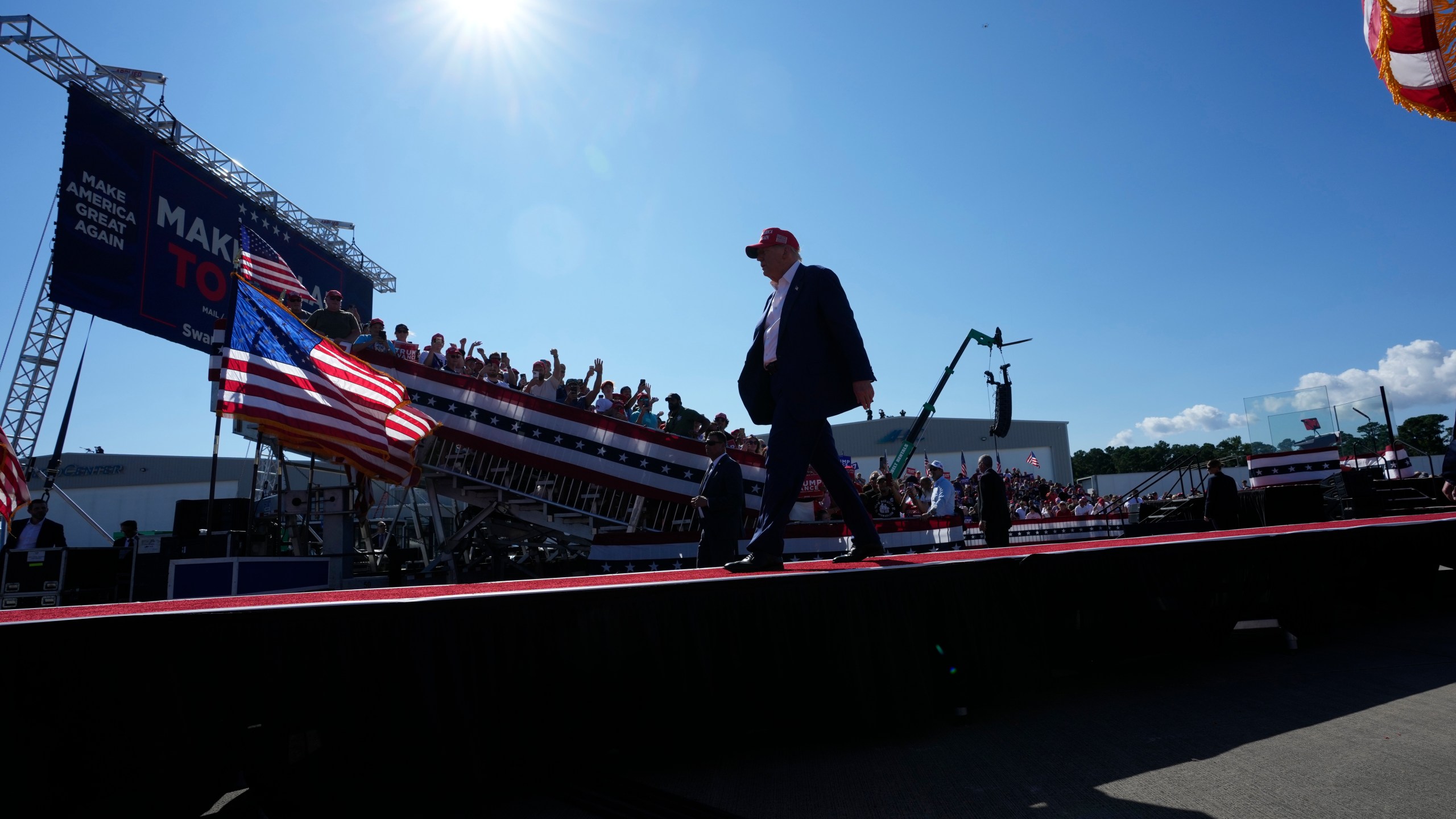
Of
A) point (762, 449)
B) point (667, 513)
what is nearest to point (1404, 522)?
point (667, 513)

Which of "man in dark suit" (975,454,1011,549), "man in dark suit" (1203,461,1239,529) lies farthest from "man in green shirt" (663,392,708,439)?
"man in dark suit" (1203,461,1239,529)

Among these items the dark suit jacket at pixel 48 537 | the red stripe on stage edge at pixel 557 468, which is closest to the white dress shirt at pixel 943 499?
the red stripe on stage edge at pixel 557 468

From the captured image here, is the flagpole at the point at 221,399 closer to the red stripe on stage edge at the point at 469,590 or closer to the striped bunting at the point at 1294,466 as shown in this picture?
the red stripe on stage edge at the point at 469,590

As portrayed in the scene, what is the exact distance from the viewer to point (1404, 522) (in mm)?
5051

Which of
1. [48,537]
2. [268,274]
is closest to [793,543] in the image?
[268,274]

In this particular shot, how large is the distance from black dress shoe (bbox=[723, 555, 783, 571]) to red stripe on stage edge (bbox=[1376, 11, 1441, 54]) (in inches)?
340

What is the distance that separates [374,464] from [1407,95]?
1181cm

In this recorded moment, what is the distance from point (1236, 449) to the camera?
1919 inches

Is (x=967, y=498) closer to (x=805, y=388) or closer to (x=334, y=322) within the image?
(x=334, y=322)

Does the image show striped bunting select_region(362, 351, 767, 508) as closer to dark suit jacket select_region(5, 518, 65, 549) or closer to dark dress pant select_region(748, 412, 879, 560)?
dark suit jacket select_region(5, 518, 65, 549)

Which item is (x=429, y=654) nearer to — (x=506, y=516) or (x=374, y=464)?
(x=374, y=464)

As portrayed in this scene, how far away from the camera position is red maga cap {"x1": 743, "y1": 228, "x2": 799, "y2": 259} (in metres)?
3.97

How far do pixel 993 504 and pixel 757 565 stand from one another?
261 inches

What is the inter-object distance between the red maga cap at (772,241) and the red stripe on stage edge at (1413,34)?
24.9 ft
